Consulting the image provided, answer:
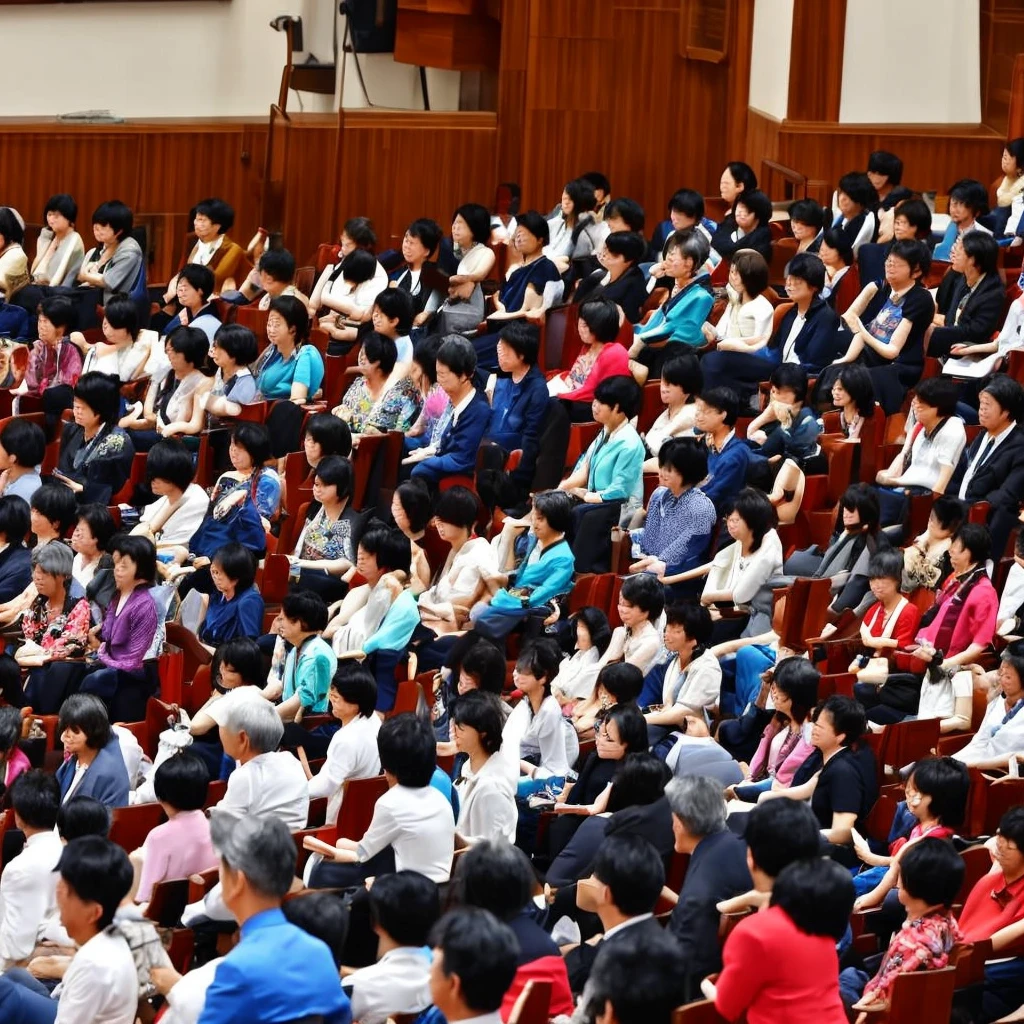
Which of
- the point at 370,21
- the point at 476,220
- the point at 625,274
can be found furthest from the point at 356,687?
the point at 370,21

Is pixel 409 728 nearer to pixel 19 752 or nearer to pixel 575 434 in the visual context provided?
pixel 19 752

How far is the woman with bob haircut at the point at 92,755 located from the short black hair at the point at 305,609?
40cm

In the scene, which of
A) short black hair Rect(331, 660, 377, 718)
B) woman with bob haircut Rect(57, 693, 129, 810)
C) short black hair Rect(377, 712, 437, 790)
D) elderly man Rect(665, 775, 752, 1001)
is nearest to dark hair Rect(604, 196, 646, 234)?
short black hair Rect(331, 660, 377, 718)

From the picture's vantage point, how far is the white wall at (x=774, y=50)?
6582 millimetres

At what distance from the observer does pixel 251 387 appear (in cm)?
498

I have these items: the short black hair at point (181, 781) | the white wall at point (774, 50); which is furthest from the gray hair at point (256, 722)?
the white wall at point (774, 50)

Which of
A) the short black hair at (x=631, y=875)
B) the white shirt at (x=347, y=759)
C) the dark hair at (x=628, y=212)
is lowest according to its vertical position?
the white shirt at (x=347, y=759)

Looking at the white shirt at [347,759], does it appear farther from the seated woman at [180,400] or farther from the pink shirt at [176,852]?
the seated woman at [180,400]

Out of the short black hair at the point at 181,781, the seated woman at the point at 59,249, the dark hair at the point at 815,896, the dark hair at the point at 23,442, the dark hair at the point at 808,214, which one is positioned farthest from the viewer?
the seated woman at the point at 59,249

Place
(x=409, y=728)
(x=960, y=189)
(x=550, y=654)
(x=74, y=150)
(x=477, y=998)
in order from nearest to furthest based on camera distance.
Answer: (x=477, y=998)
(x=409, y=728)
(x=550, y=654)
(x=960, y=189)
(x=74, y=150)

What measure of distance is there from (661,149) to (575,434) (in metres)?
2.42

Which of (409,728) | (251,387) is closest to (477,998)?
(409,728)

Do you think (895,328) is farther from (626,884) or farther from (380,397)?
(626,884)

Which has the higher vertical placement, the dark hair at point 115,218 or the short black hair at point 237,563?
the dark hair at point 115,218
